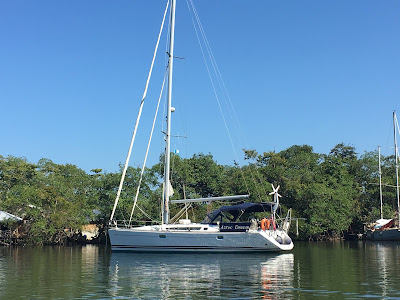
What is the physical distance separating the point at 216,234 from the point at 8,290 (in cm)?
1656

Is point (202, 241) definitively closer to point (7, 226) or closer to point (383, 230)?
point (7, 226)

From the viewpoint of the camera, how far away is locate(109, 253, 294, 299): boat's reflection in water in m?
15.5

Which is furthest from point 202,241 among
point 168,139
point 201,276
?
point 201,276

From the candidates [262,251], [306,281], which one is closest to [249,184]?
[262,251]

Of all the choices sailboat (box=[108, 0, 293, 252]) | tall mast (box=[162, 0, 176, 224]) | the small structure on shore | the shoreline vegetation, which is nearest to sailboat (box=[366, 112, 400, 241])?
the shoreline vegetation

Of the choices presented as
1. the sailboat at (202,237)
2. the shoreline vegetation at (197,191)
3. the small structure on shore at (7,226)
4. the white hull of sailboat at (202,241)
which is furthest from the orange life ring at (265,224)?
the small structure on shore at (7,226)

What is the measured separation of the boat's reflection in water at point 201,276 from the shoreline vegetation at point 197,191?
14.8 metres

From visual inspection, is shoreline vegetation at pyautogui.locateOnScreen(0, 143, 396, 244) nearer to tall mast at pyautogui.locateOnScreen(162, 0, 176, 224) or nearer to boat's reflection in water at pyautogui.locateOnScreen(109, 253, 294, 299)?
tall mast at pyautogui.locateOnScreen(162, 0, 176, 224)

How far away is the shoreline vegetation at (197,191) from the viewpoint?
147 feet

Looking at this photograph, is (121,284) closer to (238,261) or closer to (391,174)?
(238,261)

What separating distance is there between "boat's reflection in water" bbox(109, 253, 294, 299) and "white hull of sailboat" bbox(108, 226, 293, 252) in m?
1.14

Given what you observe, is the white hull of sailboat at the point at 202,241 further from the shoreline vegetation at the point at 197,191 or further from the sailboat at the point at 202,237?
the shoreline vegetation at the point at 197,191

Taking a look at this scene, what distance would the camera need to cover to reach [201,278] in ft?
62.9

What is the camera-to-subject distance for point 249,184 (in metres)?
50.8
